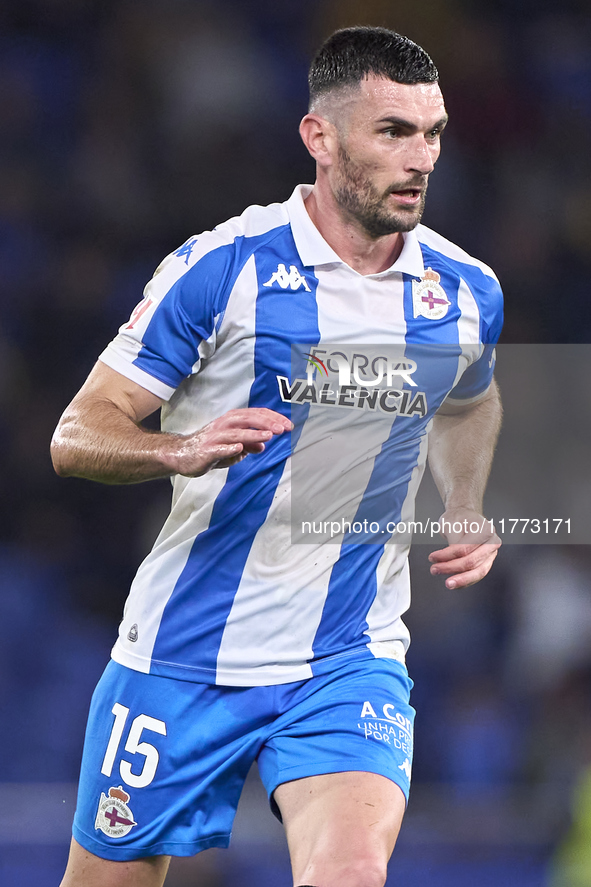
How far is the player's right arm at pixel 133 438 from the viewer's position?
2090 millimetres

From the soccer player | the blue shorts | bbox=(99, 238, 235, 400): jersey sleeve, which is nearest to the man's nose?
the soccer player

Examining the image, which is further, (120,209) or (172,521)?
(120,209)

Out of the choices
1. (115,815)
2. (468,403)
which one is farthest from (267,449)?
(115,815)

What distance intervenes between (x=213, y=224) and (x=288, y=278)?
10.7 ft

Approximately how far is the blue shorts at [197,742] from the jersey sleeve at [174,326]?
2.46 feet

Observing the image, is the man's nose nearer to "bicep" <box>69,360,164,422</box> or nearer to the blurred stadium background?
"bicep" <box>69,360,164,422</box>

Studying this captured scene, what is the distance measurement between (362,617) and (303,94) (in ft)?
13.5

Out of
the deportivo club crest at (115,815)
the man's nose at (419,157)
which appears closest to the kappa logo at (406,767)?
the deportivo club crest at (115,815)

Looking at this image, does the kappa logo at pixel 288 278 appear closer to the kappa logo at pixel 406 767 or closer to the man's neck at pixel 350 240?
the man's neck at pixel 350 240

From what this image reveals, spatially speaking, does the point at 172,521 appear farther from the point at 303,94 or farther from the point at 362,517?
the point at 303,94

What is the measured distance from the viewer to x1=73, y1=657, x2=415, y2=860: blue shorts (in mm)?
2502

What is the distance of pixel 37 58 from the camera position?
5.89 m

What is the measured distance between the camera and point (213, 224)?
19.0ft

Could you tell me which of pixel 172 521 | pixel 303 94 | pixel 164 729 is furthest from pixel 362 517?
pixel 303 94
